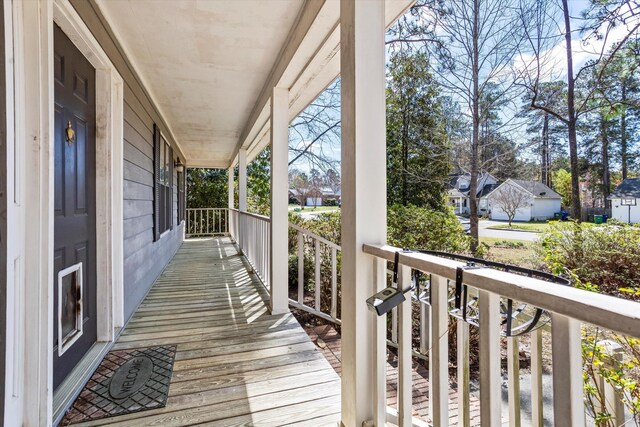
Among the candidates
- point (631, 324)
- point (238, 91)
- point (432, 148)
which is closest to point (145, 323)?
point (238, 91)

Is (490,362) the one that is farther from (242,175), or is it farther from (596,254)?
(242,175)

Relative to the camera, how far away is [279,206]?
3135 mm

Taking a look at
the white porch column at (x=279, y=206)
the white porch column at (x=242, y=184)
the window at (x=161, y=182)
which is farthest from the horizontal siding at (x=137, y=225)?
the white porch column at (x=242, y=184)

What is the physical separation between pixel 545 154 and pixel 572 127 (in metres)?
0.24

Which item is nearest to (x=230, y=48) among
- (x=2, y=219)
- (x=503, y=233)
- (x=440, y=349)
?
(x=2, y=219)

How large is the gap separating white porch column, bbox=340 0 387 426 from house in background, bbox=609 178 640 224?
33.9 inches

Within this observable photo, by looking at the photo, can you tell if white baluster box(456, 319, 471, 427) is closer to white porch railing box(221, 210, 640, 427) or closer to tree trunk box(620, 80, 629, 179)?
white porch railing box(221, 210, 640, 427)

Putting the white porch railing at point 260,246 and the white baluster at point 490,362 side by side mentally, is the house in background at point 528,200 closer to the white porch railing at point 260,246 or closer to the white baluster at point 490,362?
the white baluster at point 490,362

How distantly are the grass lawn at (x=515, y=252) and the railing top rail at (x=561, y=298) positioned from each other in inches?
32.3

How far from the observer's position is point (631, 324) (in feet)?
1.72

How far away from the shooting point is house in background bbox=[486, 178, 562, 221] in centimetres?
153

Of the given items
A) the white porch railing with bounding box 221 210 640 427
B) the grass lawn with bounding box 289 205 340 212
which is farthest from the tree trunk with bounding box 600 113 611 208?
the grass lawn with bounding box 289 205 340 212

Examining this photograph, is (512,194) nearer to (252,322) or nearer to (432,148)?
(432,148)

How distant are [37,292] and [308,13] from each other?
207 centimetres
